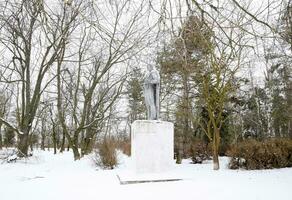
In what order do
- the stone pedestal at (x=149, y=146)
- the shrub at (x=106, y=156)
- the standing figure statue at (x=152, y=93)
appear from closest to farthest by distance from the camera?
the stone pedestal at (x=149, y=146), the standing figure statue at (x=152, y=93), the shrub at (x=106, y=156)

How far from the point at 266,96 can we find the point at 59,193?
3029 cm

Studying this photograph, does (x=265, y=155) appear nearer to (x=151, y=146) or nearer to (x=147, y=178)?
(x=151, y=146)

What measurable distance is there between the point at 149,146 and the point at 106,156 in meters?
6.09

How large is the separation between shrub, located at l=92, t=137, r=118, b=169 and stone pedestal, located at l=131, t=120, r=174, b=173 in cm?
568

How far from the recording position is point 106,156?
16.0 m

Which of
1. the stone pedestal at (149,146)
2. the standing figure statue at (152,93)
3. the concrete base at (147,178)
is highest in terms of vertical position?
the standing figure statue at (152,93)

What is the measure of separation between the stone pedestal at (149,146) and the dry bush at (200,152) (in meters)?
9.48

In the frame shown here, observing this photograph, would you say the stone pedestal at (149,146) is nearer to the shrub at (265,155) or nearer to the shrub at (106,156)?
the shrub at (265,155)

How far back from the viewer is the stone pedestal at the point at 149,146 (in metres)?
10.4

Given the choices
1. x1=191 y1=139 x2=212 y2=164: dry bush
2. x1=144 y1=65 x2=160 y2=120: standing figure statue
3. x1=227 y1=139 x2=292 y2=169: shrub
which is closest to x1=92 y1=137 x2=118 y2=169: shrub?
x1=144 y1=65 x2=160 y2=120: standing figure statue

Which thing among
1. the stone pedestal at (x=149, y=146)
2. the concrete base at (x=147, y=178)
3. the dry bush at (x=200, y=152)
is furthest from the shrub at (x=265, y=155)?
the concrete base at (x=147, y=178)

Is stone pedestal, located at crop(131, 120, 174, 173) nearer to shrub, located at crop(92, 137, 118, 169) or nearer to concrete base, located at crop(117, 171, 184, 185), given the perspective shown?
concrete base, located at crop(117, 171, 184, 185)

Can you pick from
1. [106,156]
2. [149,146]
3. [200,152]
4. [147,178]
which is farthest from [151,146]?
[200,152]

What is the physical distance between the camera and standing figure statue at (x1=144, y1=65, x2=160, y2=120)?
36.9 feet
